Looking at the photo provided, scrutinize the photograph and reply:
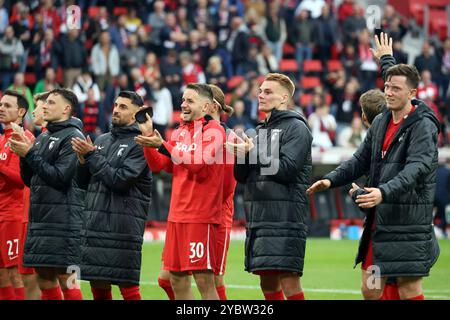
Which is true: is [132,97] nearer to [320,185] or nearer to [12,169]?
[12,169]

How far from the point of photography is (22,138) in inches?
377

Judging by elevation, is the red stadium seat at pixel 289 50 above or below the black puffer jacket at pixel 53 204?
above

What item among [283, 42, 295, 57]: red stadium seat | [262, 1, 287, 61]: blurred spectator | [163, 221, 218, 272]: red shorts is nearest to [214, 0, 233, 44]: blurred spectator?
[262, 1, 287, 61]: blurred spectator

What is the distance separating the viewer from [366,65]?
A: 90.7 feet

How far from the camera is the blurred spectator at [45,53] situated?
23.0m

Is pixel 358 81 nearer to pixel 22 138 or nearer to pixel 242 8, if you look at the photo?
pixel 242 8

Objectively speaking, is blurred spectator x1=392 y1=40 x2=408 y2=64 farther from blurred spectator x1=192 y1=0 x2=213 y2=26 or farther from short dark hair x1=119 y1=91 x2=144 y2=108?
short dark hair x1=119 y1=91 x2=144 y2=108

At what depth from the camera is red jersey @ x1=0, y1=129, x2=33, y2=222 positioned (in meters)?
10.5

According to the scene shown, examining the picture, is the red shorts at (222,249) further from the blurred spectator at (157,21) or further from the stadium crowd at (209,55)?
the blurred spectator at (157,21)

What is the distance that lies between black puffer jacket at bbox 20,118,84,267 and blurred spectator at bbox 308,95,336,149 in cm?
1411

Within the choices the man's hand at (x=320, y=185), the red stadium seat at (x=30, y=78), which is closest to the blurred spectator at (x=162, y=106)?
the red stadium seat at (x=30, y=78)

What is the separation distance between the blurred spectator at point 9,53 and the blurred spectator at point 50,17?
843 mm

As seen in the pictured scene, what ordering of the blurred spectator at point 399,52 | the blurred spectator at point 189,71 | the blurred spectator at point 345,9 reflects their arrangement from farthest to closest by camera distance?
the blurred spectator at point 345,9
the blurred spectator at point 399,52
the blurred spectator at point 189,71
